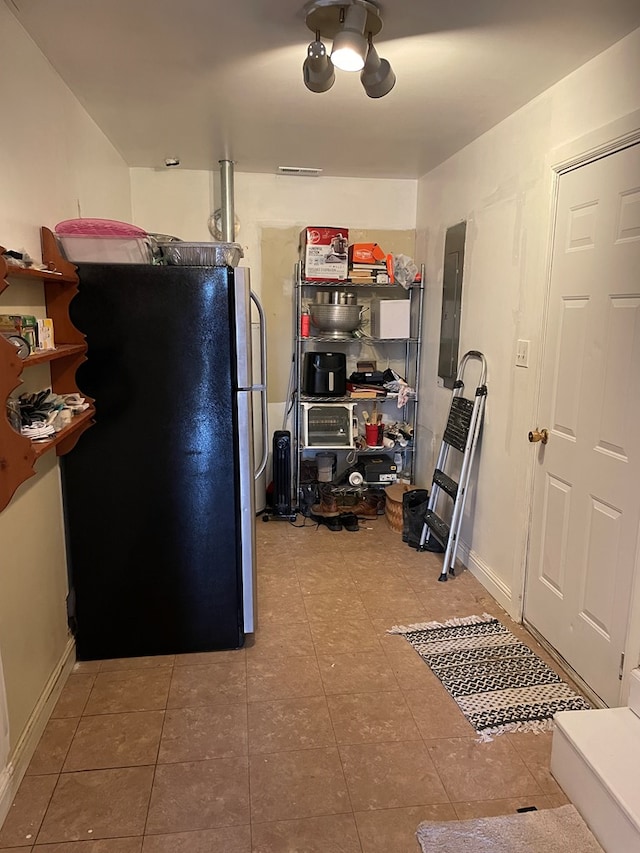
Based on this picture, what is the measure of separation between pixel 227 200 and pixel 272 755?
3.29 metres

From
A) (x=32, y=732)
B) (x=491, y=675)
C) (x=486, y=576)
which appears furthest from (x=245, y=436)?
(x=486, y=576)

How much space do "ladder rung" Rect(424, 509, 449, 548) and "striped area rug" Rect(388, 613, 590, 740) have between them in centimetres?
61

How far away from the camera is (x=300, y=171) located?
4.02 meters

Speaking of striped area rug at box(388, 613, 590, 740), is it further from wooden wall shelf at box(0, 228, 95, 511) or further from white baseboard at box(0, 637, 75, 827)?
wooden wall shelf at box(0, 228, 95, 511)

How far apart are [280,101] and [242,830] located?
111 inches

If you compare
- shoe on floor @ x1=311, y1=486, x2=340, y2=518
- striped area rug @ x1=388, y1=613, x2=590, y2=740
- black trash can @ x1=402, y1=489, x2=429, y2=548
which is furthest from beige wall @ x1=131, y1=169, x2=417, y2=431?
striped area rug @ x1=388, y1=613, x2=590, y2=740

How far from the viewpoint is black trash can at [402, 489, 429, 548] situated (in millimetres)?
3756

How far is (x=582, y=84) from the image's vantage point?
2285mm

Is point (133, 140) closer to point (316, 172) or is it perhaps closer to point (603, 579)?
point (316, 172)

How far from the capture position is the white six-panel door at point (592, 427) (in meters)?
2.04

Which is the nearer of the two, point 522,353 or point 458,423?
point 522,353

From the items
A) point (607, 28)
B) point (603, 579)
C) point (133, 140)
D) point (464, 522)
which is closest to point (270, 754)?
point (603, 579)

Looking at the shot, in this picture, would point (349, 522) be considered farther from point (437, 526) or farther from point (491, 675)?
point (491, 675)

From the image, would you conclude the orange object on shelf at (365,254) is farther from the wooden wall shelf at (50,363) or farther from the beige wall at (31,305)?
the wooden wall shelf at (50,363)
